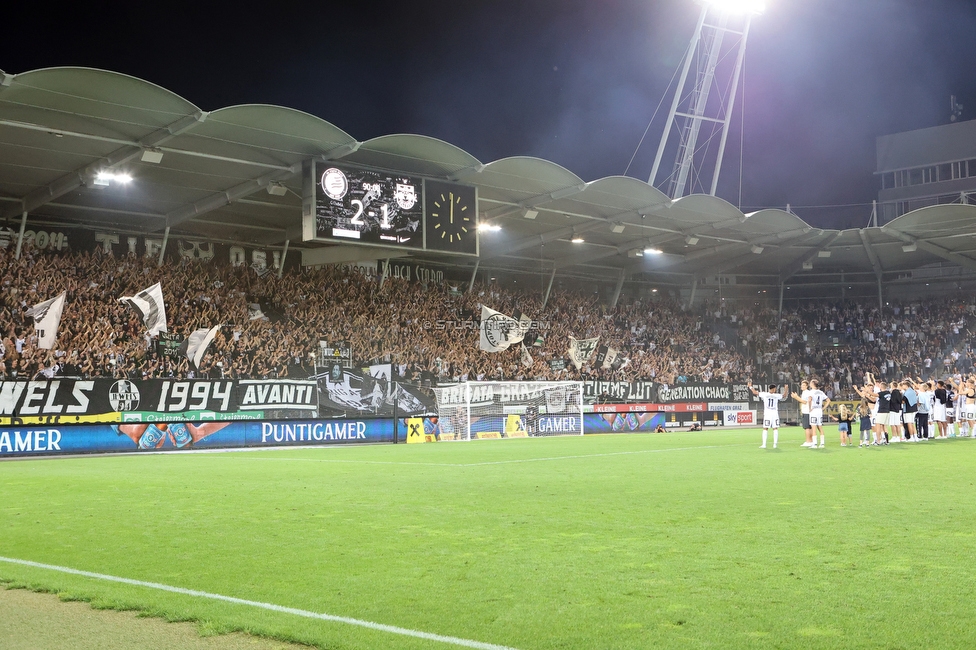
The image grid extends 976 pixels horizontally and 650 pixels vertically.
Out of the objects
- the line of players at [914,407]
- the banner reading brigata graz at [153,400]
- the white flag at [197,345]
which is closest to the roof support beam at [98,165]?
the white flag at [197,345]

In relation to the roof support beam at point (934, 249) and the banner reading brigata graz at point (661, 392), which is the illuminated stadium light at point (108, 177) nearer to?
the banner reading brigata graz at point (661, 392)

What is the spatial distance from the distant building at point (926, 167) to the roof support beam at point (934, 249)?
19208mm

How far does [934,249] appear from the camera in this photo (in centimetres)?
4875

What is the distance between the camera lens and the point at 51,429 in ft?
85.5

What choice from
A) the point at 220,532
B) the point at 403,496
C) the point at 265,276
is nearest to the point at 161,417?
the point at 265,276

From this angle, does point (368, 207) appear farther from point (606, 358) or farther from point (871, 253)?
point (871, 253)

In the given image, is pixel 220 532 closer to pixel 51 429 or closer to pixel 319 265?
pixel 51 429

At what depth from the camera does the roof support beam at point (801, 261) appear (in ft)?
162

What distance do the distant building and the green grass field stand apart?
60845 millimetres

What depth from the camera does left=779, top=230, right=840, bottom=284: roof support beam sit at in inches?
1943

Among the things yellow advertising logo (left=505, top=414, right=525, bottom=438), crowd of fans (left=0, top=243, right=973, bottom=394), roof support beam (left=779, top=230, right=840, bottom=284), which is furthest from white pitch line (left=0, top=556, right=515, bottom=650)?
roof support beam (left=779, top=230, right=840, bottom=284)

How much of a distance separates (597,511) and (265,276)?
29692 mm

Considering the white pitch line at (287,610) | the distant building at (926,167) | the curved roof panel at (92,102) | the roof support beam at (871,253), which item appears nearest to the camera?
the white pitch line at (287,610)

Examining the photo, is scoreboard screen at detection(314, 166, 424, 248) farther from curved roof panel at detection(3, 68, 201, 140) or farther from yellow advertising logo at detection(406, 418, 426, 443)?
yellow advertising logo at detection(406, 418, 426, 443)
